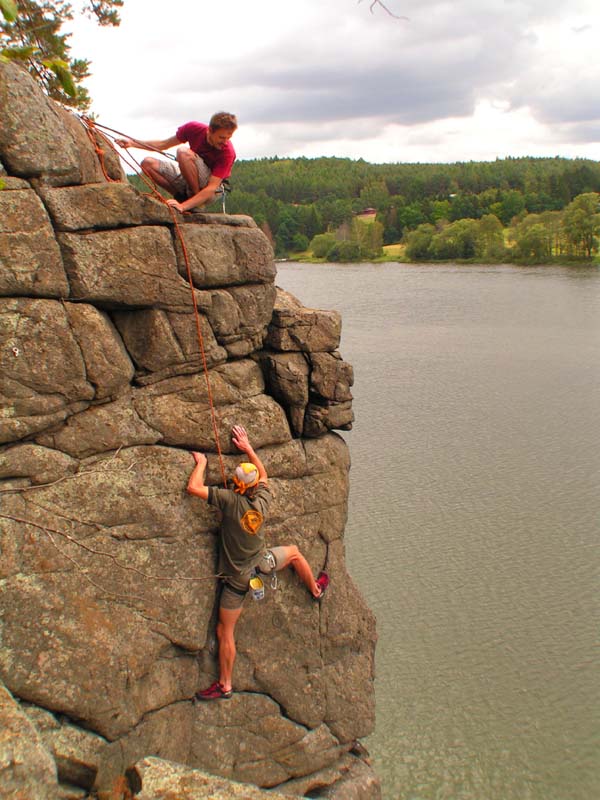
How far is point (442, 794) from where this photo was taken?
11.1 m

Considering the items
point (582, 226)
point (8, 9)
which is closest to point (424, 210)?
point (582, 226)

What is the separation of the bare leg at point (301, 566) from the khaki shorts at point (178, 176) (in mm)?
4699

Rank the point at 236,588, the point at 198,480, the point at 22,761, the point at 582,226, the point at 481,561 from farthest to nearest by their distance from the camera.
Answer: the point at 582,226 → the point at 481,561 → the point at 236,588 → the point at 198,480 → the point at 22,761

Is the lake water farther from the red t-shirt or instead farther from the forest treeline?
the forest treeline

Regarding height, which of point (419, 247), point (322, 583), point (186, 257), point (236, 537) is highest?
point (419, 247)

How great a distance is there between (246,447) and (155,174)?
11.9 ft

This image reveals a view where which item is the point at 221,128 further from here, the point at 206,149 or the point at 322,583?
the point at 322,583

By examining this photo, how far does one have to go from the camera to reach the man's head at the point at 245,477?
8273 mm

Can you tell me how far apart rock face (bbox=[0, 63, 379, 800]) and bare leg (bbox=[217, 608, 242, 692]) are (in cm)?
14

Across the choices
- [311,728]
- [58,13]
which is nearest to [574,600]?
[311,728]

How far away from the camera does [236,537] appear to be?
829 cm

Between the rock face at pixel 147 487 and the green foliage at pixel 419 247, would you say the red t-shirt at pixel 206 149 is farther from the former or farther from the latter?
the green foliage at pixel 419 247

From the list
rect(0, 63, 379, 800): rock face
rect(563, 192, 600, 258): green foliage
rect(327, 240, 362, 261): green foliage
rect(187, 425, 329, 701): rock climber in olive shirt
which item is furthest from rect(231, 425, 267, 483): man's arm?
rect(327, 240, 362, 261): green foliage

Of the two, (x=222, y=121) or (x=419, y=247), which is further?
(x=419, y=247)
